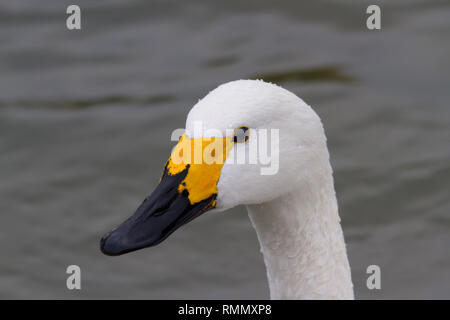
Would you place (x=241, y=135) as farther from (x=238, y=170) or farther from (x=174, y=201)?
(x=174, y=201)

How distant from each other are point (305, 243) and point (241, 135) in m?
0.69

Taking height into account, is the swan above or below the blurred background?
below

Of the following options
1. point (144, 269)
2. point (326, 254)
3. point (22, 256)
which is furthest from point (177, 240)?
point (326, 254)

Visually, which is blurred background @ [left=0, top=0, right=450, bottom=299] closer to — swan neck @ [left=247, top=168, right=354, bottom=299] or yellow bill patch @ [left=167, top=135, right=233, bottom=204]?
swan neck @ [left=247, top=168, right=354, bottom=299]

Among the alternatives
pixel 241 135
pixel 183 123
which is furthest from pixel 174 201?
pixel 183 123

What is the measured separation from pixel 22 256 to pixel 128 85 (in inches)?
79.9

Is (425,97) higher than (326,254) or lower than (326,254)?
higher

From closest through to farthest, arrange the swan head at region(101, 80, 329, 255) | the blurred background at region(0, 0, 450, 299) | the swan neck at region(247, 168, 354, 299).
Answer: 1. the swan head at region(101, 80, 329, 255)
2. the swan neck at region(247, 168, 354, 299)
3. the blurred background at region(0, 0, 450, 299)

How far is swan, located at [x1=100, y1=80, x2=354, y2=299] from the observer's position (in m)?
3.72

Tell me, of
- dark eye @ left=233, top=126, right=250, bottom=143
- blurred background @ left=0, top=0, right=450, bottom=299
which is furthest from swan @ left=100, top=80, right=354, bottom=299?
blurred background @ left=0, top=0, right=450, bottom=299

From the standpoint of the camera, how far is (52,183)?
7637mm

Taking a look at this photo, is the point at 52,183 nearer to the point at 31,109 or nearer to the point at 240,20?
the point at 31,109

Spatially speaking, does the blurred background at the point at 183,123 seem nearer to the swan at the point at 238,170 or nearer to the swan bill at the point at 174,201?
the swan at the point at 238,170

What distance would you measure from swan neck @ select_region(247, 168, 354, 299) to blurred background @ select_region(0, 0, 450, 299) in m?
2.33
